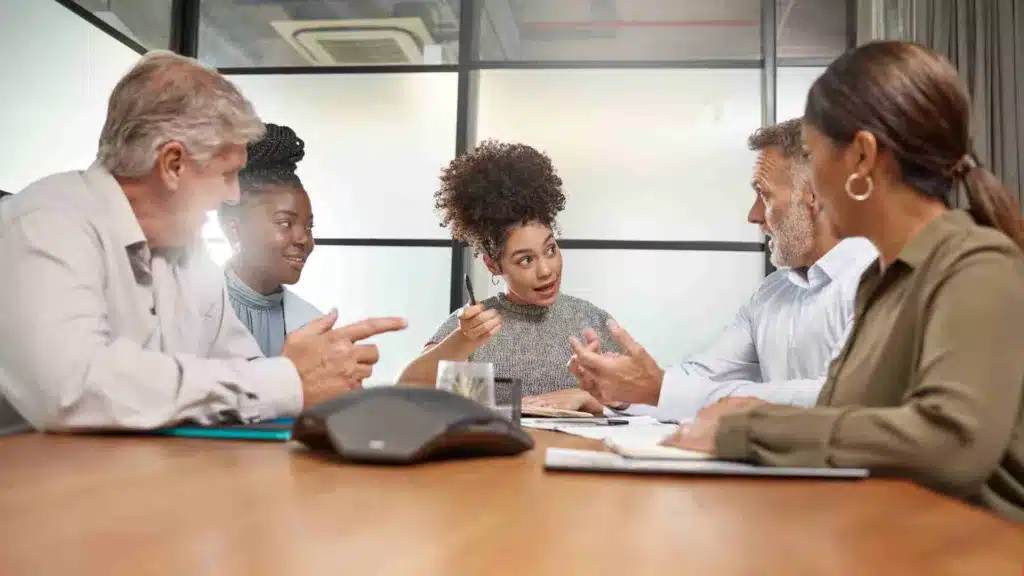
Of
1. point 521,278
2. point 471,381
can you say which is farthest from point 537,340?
point 471,381

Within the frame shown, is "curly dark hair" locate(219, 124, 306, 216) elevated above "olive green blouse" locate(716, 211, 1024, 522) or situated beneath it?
elevated above

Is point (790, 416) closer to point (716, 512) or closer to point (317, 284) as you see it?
point (716, 512)

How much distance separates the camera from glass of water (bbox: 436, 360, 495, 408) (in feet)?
3.74

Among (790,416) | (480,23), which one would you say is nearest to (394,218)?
(480,23)

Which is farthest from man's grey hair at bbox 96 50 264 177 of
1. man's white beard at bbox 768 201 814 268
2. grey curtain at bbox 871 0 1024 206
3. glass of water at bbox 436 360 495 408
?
grey curtain at bbox 871 0 1024 206

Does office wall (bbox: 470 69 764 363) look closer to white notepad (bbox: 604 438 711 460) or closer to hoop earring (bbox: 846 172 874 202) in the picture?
hoop earring (bbox: 846 172 874 202)

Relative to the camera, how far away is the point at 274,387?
1.18 m

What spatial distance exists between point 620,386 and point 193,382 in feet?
3.23

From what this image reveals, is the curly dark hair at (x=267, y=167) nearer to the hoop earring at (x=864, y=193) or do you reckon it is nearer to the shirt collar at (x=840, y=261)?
the shirt collar at (x=840, y=261)

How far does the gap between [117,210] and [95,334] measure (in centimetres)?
30

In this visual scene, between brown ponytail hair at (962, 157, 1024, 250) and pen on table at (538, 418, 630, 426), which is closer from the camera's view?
brown ponytail hair at (962, 157, 1024, 250)

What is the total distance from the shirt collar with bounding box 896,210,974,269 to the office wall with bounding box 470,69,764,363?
2721 mm

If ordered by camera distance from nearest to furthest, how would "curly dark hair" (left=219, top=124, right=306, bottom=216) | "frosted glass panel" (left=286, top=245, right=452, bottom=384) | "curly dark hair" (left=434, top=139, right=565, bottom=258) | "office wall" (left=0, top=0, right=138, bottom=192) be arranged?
"curly dark hair" (left=219, top=124, right=306, bottom=216), "curly dark hair" (left=434, top=139, right=565, bottom=258), "office wall" (left=0, top=0, right=138, bottom=192), "frosted glass panel" (left=286, top=245, right=452, bottom=384)

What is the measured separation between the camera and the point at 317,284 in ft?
12.8
